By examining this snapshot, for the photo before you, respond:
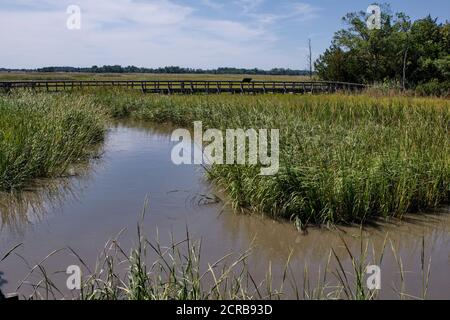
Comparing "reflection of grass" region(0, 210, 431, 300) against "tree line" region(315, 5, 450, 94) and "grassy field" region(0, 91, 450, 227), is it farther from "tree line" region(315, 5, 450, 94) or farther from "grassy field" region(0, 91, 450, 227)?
"tree line" region(315, 5, 450, 94)

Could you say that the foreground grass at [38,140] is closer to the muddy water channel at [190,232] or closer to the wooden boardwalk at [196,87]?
the muddy water channel at [190,232]

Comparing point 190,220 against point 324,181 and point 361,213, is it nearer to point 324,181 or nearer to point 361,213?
point 324,181

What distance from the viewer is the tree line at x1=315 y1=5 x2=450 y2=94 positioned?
36.5 m

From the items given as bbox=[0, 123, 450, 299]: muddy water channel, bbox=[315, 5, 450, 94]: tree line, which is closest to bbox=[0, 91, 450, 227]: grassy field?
bbox=[0, 123, 450, 299]: muddy water channel

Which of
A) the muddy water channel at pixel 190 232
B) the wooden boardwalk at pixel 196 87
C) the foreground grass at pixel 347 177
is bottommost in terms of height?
the muddy water channel at pixel 190 232

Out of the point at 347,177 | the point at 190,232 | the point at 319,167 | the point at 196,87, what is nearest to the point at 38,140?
the point at 190,232

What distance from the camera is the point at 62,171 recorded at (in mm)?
8914

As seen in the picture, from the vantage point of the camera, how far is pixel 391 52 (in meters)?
37.8

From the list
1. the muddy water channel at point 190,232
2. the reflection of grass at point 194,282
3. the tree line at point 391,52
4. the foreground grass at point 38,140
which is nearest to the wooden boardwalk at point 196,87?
the tree line at point 391,52

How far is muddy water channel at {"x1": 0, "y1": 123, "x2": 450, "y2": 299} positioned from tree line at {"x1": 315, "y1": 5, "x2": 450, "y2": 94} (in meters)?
32.1

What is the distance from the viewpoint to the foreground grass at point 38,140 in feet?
25.2

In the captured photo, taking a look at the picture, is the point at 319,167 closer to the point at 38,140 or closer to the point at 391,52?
the point at 38,140

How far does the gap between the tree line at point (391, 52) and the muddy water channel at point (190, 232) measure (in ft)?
105
